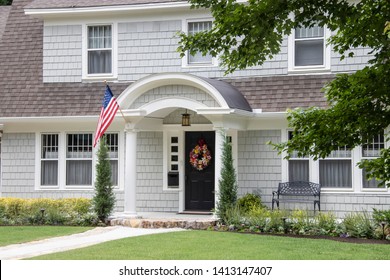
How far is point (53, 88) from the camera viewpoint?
72.3 ft

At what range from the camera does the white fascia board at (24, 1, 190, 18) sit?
20781mm

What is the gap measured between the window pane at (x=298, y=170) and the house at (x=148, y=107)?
0.03m

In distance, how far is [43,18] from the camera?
73.0 feet

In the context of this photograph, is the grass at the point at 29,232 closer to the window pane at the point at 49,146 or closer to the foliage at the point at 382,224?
the window pane at the point at 49,146

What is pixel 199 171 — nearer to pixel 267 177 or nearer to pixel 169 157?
pixel 169 157

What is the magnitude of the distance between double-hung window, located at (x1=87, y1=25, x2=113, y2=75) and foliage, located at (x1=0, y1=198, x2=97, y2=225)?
413 centimetres

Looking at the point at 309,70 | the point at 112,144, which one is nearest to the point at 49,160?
the point at 112,144

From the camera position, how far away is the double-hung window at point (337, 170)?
1958 cm

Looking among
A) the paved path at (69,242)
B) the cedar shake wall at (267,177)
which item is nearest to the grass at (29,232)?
the paved path at (69,242)

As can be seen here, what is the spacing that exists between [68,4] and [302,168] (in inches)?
322

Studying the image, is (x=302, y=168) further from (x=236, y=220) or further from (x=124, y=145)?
(x=124, y=145)

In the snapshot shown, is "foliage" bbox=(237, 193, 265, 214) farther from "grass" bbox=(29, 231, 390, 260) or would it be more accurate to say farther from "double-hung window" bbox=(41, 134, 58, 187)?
"double-hung window" bbox=(41, 134, 58, 187)

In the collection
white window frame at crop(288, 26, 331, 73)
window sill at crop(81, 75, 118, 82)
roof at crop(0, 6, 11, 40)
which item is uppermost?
roof at crop(0, 6, 11, 40)

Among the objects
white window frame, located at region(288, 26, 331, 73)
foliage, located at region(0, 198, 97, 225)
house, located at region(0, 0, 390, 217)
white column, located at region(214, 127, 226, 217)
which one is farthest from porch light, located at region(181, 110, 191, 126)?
foliage, located at region(0, 198, 97, 225)
